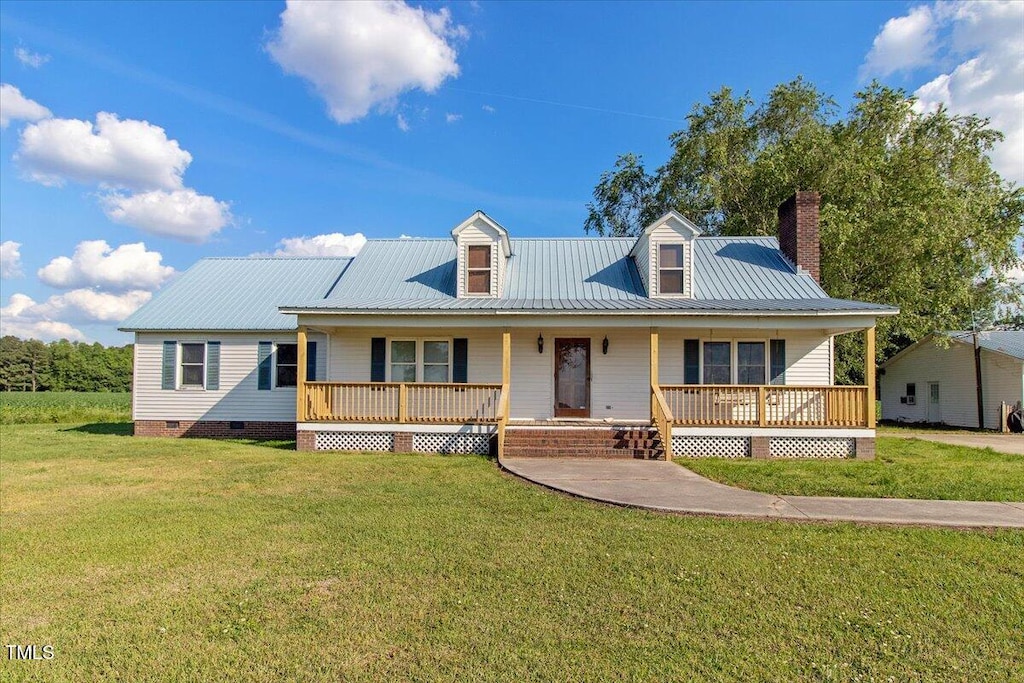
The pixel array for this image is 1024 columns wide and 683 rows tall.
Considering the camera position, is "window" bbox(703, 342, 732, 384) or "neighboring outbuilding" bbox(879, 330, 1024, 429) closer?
"window" bbox(703, 342, 732, 384)

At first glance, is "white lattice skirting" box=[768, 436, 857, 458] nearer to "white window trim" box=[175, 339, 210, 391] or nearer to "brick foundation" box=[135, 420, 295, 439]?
"brick foundation" box=[135, 420, 295, 439]

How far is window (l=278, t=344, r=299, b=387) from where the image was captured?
16.0m

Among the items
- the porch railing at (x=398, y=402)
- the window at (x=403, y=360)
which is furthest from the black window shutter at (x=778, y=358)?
the window at (x=403, y=360)

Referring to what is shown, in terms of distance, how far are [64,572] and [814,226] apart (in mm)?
17154

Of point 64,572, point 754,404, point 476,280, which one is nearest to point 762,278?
point 754,404

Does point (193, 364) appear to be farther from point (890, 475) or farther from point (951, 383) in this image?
point (951, 383)

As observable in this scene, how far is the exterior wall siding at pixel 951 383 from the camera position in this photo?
72.9 ft

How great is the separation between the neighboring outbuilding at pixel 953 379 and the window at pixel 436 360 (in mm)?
19093

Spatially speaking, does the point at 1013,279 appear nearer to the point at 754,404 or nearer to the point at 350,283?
the point at 754,404

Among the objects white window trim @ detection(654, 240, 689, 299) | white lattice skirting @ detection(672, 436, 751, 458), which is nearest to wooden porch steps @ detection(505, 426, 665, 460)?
white lattice skirting @ detection(672, 436, 751, 458)

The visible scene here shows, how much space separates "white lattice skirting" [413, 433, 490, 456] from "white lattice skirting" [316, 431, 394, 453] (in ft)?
2.26

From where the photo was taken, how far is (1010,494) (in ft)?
25.6

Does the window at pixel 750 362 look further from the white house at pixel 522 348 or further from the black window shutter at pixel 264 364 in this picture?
the black window shutter at pixel 264 364

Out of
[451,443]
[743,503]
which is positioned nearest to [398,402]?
[451,443]
